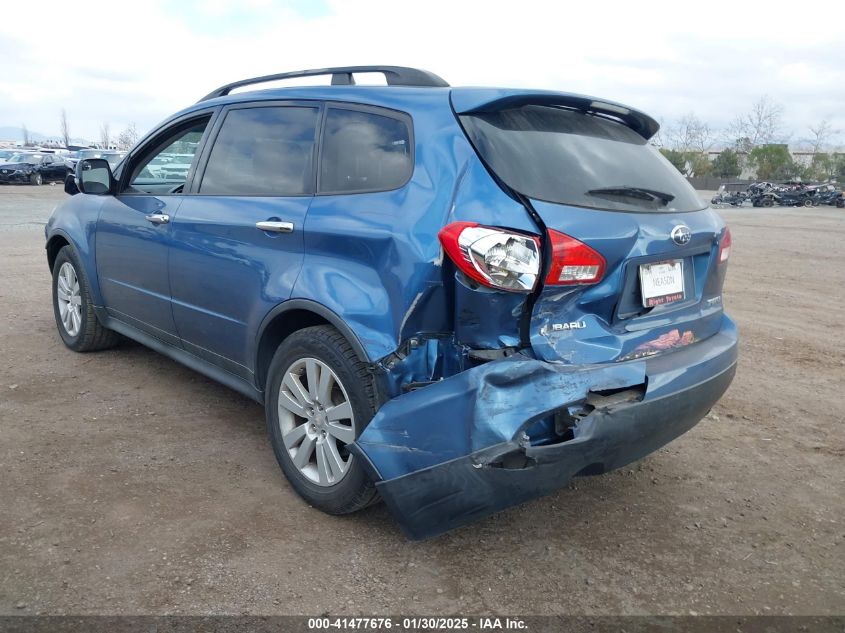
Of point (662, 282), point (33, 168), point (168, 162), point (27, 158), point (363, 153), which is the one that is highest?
point (363, 153)

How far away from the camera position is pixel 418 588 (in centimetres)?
278

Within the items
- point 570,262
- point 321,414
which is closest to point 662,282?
point 570,262

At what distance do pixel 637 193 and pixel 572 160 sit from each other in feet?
1.10

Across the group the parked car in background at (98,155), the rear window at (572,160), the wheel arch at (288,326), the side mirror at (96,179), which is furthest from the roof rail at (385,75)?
the parked car in background at (98,155)

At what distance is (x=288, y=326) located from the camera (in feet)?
11.4

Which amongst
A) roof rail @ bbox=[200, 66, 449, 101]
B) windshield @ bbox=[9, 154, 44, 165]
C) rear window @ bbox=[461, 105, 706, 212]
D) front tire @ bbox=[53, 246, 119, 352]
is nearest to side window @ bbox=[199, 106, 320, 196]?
roof rail @ bbox=[200, 66, 449, 101]

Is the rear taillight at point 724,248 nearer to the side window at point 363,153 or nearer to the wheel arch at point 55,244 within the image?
the side window at point 363,153

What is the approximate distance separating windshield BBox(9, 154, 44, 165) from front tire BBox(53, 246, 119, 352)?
1182 inches

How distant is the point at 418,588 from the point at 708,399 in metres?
1.48

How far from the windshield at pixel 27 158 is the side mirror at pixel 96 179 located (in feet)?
101

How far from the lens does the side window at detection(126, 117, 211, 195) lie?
4.31m

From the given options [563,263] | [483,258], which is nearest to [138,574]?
[483,258]

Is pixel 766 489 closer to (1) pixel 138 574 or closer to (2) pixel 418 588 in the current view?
(2) pixel 418 588

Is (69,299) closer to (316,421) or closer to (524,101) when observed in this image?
(316,421)
